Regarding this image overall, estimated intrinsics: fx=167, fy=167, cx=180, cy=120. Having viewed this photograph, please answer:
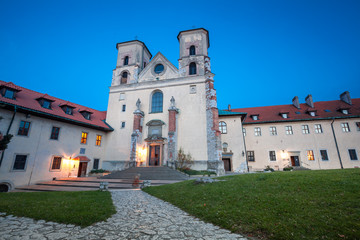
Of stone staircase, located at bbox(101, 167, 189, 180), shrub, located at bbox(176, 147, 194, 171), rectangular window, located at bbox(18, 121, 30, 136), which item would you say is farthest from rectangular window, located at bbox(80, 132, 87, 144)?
shrub, located at bbox(176, 147, 194, 171)

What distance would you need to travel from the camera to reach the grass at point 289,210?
3627 mm

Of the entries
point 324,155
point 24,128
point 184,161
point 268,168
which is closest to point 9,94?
point 24,128

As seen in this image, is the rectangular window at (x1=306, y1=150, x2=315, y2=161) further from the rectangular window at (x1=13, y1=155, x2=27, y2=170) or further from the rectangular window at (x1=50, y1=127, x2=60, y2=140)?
the rectangular window at (x1=13, y1=155, x2=27, y2=170)

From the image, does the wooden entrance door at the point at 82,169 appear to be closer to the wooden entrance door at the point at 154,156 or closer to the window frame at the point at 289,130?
the wooden entrance door at the point at 154,156

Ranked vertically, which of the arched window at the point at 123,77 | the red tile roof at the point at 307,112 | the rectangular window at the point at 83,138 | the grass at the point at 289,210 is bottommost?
the grass at the point at 289,210

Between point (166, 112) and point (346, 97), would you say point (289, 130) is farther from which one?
point (166, 112)

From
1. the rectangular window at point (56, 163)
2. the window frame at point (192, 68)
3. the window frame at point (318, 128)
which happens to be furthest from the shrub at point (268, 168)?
the rectangular window at point (56, 163)

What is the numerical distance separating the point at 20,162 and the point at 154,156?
13.4 meters

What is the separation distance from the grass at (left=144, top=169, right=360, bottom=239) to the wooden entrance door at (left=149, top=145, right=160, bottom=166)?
51.3ft

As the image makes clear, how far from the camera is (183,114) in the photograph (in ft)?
76.2

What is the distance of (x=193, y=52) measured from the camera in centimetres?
2656

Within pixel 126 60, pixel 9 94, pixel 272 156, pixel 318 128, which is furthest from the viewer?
pixel 126 60

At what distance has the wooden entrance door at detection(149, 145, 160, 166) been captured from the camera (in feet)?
74.0

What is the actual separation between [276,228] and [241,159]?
69.1 feet
